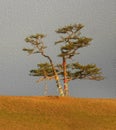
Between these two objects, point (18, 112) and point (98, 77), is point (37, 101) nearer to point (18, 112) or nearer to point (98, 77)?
point (18, 112)

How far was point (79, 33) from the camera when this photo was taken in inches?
2576

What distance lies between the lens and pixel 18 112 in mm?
42812

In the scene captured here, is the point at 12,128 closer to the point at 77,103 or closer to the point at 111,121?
the point at 111,121

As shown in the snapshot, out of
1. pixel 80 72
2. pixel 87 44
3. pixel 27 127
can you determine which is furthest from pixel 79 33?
pixel 27 127

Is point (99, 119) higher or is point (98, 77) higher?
point (98, 77)

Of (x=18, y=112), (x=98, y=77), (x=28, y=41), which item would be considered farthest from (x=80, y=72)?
(x=18, y=112)

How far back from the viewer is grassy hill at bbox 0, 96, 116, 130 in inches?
1491

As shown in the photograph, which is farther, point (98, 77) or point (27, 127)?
point (98, 77)

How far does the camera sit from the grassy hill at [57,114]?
1491 inches

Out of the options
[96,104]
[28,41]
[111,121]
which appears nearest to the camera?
[111,121]

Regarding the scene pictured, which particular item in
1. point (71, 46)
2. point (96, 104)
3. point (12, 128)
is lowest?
point (12, 128)

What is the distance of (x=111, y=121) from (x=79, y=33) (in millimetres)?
27134

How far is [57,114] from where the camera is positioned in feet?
139

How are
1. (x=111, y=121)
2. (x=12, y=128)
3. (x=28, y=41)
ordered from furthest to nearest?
(x=28, y=41)
(x=111, y=121)
(x=12, y=128)
